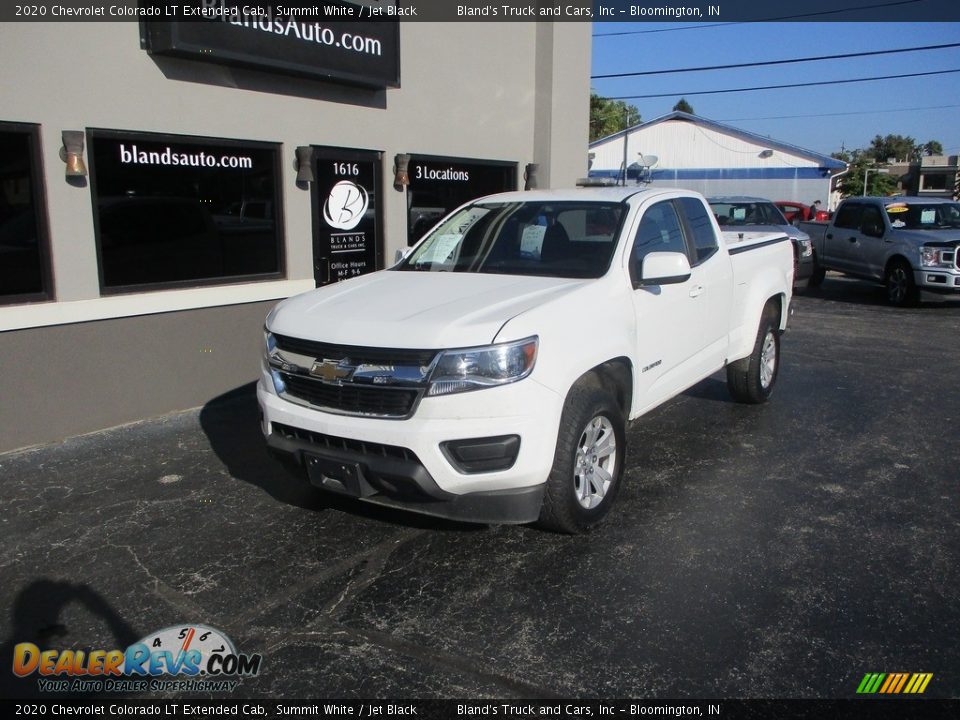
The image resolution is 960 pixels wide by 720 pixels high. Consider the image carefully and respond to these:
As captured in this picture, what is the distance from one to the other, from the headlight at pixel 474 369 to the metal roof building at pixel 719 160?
4145cm

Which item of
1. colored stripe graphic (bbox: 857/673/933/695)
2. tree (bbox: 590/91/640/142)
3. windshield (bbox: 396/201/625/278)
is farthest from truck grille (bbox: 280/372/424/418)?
tree (bbox: 590/91/640/142)

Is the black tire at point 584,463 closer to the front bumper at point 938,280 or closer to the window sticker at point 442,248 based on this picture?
the window sticker at point 442,248

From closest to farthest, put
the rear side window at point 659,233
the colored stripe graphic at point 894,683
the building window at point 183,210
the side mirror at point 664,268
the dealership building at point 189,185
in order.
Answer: the colored stripe graphic at point 894,683 → the side mirror at point 664,268 → the rear side window at point 659,233 → the dealership building at point 189,185 → the building window at point 183,210

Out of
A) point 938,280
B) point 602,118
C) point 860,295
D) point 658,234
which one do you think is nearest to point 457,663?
point 658,234

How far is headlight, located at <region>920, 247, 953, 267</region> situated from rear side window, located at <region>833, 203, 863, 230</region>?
181 cm

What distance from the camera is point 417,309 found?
431 cm

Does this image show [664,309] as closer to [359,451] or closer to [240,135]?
[359,451]

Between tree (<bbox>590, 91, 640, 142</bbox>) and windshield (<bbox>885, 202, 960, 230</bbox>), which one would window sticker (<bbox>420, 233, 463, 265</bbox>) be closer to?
windshield (<bbox>885, 202, 960, 230</bbox>)

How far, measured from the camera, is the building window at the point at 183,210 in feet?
22.1

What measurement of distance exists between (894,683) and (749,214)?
13.3 m

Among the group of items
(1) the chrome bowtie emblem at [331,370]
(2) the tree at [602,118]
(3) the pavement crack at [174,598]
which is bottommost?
(3) the pavement crack at [174,598]

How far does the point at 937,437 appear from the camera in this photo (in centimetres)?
648

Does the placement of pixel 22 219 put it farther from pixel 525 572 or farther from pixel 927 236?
pixel 927 236

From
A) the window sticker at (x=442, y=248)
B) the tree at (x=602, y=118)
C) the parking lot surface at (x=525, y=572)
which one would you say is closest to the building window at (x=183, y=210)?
the parking lot surface at (x=525, y=572)
